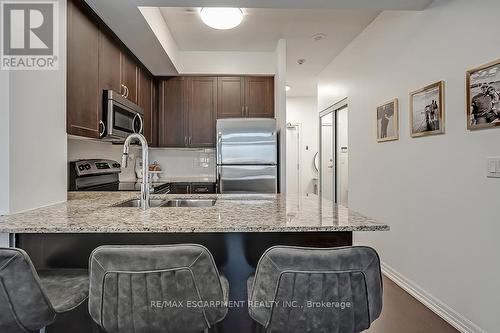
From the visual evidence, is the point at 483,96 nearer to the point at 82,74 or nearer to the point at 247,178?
the point at 247,178

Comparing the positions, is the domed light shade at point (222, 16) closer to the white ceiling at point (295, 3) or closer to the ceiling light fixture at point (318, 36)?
the white ceiling at point (295, 3)

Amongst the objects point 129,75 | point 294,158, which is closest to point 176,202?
point 129,75

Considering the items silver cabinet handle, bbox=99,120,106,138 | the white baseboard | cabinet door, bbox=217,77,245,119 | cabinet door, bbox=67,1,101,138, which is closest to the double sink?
cabinet door, bbox=67,1,101,138

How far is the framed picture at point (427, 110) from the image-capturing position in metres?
2.18

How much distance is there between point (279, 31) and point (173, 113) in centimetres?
179

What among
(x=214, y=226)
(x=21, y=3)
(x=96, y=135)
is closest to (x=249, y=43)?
(x=96, y=135)

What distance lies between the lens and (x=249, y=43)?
3738 millimetres

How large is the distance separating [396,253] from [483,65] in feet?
5.74

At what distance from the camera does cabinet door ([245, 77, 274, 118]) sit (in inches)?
164

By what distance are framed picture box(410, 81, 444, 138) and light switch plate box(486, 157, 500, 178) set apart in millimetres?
446

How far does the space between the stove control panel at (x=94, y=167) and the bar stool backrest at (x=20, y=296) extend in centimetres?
166

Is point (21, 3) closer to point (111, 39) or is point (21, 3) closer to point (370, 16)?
point (111, 39)

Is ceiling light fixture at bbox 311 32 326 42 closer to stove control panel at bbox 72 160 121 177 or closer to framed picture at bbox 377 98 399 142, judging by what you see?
framed picture at bbox 377 98 399 142

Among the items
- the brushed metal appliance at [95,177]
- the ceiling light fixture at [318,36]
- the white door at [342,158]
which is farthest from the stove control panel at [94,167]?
the white door at [342,158]
